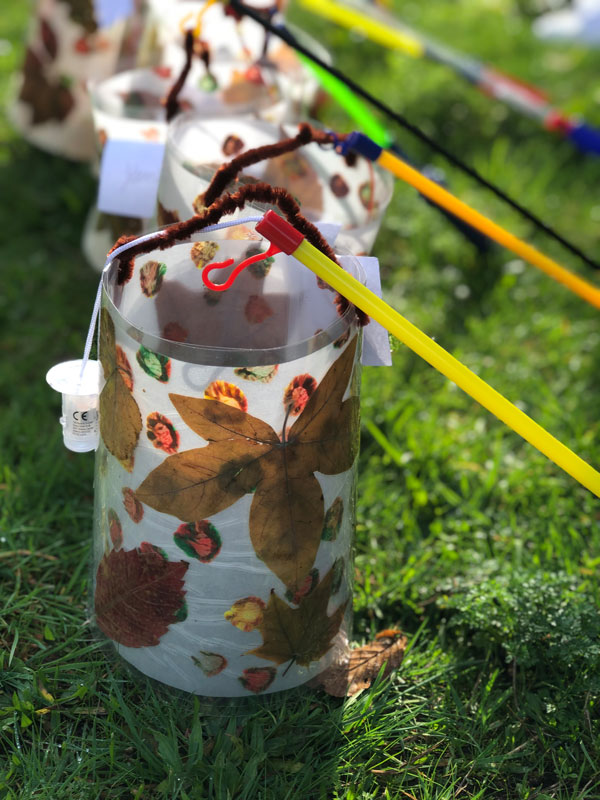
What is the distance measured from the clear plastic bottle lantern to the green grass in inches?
3.8

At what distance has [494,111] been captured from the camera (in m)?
3.06

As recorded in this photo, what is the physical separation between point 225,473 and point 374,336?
0.28 metres

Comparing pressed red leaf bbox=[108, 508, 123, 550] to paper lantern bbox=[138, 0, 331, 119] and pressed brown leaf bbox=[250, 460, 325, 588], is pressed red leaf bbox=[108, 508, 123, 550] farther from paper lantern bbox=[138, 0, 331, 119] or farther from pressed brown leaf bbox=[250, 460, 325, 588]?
paper lantern bbox=[138, 0, 331, 119]

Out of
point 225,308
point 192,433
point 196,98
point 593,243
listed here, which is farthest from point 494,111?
point 192,433

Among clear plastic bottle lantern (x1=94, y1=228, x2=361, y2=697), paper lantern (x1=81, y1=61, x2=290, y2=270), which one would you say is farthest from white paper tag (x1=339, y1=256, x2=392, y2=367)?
paper lantern (x1=81, y1=61, x2=290, y2=270)

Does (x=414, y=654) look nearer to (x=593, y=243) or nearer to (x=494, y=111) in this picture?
(x=593, y=243)

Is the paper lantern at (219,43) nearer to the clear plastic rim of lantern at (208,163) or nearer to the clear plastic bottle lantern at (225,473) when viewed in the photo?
the clear plastic rim of lantern at (208,163)

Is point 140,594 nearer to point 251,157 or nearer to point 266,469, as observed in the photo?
point 266,469

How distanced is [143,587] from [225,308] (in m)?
0.42

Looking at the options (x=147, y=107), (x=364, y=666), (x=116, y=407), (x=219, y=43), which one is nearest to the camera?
(x=116, y=407)

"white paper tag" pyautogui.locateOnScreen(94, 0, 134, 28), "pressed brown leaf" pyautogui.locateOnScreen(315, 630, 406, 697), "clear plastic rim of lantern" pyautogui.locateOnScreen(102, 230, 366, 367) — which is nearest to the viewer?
"clear plastic rim of lantern" pyautogui.locateOnScreen(102, 230, 366, 367)

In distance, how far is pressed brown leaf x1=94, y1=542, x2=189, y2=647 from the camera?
3.76 ft

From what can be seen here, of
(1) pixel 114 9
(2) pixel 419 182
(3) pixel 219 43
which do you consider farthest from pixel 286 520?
(1) pixel 114 9

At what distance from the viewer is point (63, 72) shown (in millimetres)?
2441
